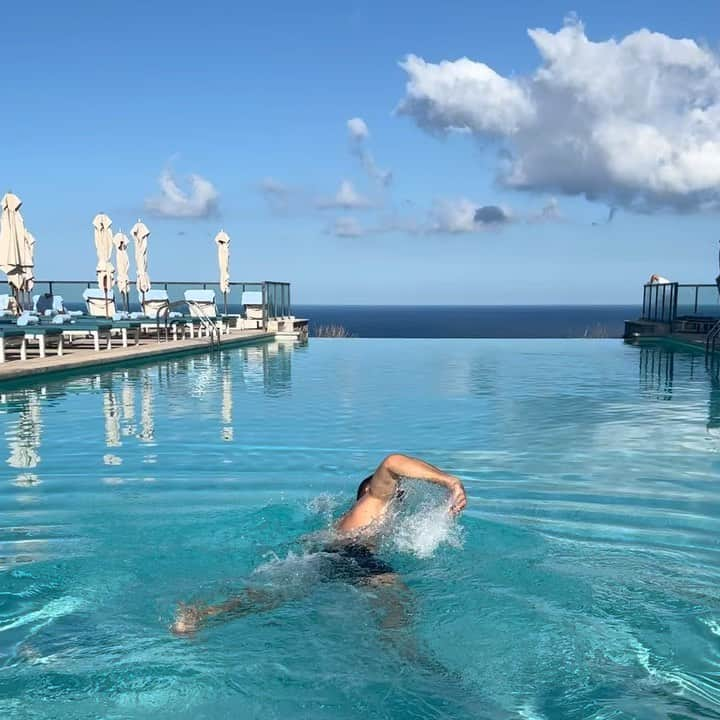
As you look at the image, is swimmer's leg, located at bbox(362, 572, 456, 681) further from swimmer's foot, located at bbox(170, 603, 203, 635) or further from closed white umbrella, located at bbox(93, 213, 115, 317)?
closed white umbrella, located at bbox(93, 213, 115, 317)

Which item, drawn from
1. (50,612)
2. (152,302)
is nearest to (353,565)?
(50,612)

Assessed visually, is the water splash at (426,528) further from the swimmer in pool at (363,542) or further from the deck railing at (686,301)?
the deck railing at (686,301)

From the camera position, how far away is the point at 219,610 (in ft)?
11.2

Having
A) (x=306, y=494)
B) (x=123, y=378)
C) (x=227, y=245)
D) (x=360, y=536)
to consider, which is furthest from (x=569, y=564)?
(x=227, y=245)

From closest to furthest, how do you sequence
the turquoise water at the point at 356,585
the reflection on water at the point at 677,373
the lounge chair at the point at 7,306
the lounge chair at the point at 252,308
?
1. the turquoise water at the point at 356,585
2. the reflection on water at the point at 677,373
3. the lounge chair at the point at 7,306
4. the lounge chair at the point at 252,308

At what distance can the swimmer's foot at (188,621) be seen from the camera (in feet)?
11.1

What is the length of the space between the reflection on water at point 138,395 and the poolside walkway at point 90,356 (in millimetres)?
365

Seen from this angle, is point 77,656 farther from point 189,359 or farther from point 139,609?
point 189,359

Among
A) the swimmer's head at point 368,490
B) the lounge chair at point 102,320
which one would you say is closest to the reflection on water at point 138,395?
the lounge chair at point 102,320

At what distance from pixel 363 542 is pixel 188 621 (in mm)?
1005

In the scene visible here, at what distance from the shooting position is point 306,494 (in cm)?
616

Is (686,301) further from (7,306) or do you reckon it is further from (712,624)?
(712,624)

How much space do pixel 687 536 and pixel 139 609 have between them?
377 centimetres

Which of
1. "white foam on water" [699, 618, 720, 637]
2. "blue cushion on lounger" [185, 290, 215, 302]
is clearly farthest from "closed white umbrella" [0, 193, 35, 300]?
"white foam on water" [699, 618, 720, 637]
